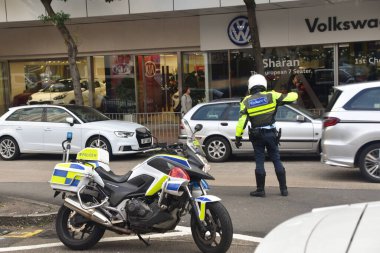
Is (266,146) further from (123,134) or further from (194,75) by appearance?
(194,75)

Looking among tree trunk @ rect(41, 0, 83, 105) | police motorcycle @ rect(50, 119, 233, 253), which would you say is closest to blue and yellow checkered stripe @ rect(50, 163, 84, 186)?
police motorcycle @ rect(50, 119, 233, 253)

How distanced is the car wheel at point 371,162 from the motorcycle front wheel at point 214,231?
4.64 m

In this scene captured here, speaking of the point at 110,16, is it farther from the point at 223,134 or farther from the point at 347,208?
the point at 347,208

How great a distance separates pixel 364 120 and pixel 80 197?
5403mm

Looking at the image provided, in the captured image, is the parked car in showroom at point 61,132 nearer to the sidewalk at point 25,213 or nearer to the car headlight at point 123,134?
the car headlight at point 123,134

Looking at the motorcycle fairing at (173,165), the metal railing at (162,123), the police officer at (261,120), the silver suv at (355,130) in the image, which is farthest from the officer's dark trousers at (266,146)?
the metal railing at (162,123)

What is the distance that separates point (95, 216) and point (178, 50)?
42.6 ft

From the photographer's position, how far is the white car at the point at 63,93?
63.2ft

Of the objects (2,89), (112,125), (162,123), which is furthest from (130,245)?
(2,89)

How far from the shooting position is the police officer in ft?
25.9

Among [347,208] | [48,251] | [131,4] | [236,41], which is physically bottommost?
[48,251]

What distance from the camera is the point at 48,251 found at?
5.65 m

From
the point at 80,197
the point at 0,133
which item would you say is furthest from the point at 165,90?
the point at 80,197

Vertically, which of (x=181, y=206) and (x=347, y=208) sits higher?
(x=347, y=208)
